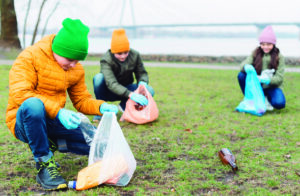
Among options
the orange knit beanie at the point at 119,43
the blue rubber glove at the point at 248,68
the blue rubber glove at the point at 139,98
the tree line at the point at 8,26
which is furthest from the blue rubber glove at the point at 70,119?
the tree line at the point at 8,26

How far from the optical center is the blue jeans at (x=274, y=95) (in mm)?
4148

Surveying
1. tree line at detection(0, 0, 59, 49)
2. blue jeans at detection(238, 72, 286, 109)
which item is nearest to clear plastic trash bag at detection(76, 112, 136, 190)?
blue jeans at detection(238, 72, 286, 109)

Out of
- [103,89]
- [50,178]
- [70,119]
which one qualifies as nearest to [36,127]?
[70,119]

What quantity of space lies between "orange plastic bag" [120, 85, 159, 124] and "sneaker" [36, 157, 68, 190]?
5.14 ft

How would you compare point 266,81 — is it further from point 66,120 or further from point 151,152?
point 66,120

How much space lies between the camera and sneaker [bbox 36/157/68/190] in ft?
6.68

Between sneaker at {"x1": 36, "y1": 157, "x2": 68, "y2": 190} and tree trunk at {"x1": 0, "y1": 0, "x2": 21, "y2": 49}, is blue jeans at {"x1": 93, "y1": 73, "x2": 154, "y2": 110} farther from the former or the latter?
tree trunk at {"x1": 0, "y1": 0, "x2": 21, "y2": 49}

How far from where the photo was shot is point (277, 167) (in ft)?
8.12

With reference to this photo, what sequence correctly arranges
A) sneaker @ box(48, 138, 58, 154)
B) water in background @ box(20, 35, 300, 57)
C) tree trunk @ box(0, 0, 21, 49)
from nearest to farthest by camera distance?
sneaker @ box(48, 138, 58, 154), tree trunk @ box(0, 0, 21, 49), water in background @ box(20, 35, 300, 57)

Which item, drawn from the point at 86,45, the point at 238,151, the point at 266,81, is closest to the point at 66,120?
the point at 86,45

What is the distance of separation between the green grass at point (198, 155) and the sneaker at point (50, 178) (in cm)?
5

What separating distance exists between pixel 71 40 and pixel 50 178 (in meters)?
0.82

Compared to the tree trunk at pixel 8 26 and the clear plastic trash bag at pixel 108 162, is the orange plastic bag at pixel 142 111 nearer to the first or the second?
the clear plastic trash bag at pixel 108 162

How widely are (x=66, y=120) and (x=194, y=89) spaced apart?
419 centimetres
